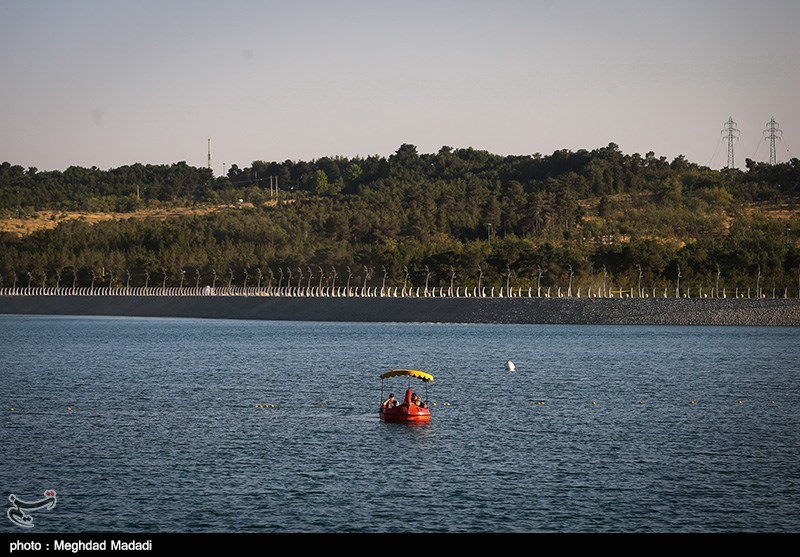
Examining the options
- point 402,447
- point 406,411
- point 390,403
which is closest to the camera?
point 402,447

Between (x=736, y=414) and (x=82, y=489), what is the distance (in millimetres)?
36825

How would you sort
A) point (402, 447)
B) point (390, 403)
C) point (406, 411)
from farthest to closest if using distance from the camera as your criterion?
point (390, 403) < point (406, 411) < point (402, 447)

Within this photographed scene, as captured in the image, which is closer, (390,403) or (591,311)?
(390,403)

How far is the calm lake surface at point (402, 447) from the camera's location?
36.7m

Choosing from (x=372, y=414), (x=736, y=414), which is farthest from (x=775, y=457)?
(x=372, y=414)

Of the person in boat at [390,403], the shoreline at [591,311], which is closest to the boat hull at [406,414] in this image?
the person in boat at [390,403]

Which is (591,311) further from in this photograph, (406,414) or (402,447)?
(402,447)

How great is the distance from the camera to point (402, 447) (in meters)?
50.1

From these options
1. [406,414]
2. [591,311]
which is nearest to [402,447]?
[406,414]

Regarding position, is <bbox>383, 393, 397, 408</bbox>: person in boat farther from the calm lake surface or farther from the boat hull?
the calm lake surface

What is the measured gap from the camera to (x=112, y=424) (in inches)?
2259

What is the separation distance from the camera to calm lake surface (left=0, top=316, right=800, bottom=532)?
120 feet

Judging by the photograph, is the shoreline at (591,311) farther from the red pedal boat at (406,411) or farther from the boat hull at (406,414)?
the boat hull at (406,414)

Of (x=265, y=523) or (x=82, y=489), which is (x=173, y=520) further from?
(x=82, y=489)
